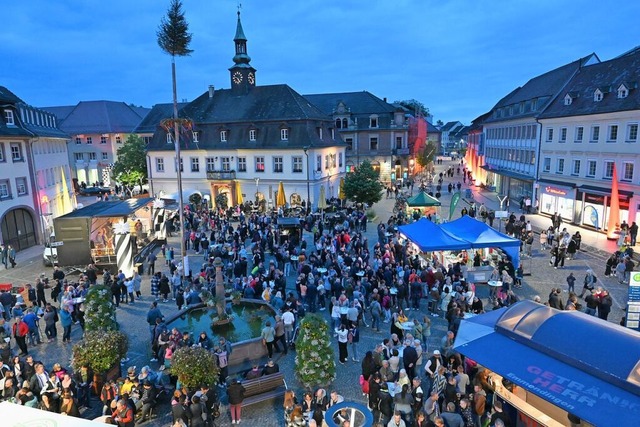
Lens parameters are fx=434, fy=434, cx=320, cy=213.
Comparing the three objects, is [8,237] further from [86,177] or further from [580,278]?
[86,177]

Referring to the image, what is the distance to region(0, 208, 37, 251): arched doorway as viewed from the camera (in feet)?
89.0

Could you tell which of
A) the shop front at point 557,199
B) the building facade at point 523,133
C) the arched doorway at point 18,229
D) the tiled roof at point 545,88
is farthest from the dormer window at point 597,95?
the arched doorway at point 18,229

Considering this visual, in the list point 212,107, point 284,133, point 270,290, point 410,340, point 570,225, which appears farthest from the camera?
point 212,107

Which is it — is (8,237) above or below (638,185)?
below

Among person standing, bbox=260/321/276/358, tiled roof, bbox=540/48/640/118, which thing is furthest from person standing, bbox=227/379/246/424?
tiled roof, bbox=540/48/640/118

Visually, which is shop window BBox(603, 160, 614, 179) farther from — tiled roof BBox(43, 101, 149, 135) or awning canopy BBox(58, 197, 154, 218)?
tiled roof BBox(43, 101, 149, 135)

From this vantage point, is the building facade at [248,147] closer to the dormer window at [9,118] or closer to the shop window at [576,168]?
the dormer window at [9,118]

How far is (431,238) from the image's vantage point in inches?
752

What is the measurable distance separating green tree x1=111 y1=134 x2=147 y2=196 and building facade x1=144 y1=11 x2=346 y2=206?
9745 millimetres

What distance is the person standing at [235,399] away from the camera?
32.0ft

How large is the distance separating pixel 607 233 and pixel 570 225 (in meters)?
4.67

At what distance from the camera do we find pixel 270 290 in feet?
54.1

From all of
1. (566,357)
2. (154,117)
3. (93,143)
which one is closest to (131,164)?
(154,117)

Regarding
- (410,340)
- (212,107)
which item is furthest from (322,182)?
(410,340)
